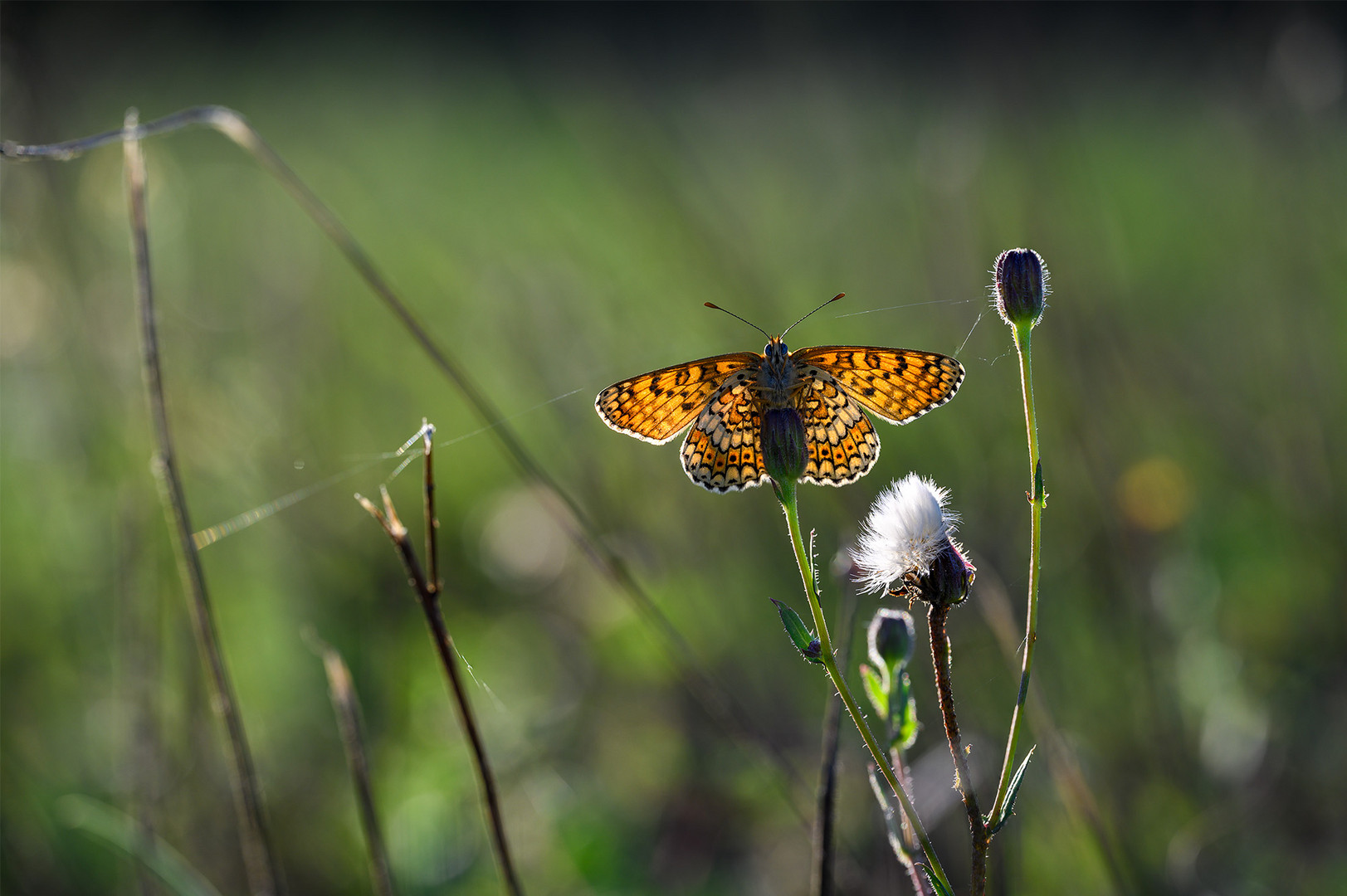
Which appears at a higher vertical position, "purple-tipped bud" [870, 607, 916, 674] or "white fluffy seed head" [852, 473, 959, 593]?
"white fluffy seed head" [852, 473, 959, 593]

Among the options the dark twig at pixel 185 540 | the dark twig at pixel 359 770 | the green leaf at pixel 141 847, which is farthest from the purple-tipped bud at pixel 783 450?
the green leaf at pixel 141 847

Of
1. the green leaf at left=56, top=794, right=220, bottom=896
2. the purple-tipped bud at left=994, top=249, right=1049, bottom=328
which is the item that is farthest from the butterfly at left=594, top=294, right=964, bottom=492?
the green leaf at left=56, top=794, right=220, bottom=896

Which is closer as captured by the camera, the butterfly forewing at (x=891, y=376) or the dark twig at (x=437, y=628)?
the dark twig at (x=437, y=628)

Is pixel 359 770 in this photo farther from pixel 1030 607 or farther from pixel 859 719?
pixel 1030 607

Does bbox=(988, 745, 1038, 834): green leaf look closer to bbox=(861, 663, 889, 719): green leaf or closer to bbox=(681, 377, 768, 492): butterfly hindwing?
bbox=(861, 663, 889, 719): green leaf

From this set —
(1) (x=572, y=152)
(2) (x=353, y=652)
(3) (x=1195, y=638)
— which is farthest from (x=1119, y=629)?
(1) (x=572, y=152)

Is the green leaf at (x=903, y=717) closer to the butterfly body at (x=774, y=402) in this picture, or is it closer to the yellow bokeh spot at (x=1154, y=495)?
the butterfly body at (x=774, y=402)

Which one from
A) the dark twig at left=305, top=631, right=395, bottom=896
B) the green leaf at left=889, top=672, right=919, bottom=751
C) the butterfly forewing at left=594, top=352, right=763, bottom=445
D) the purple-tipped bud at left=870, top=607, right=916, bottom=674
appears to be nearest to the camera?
the green leaf at left=889, top=672, right=919, bottom=751
